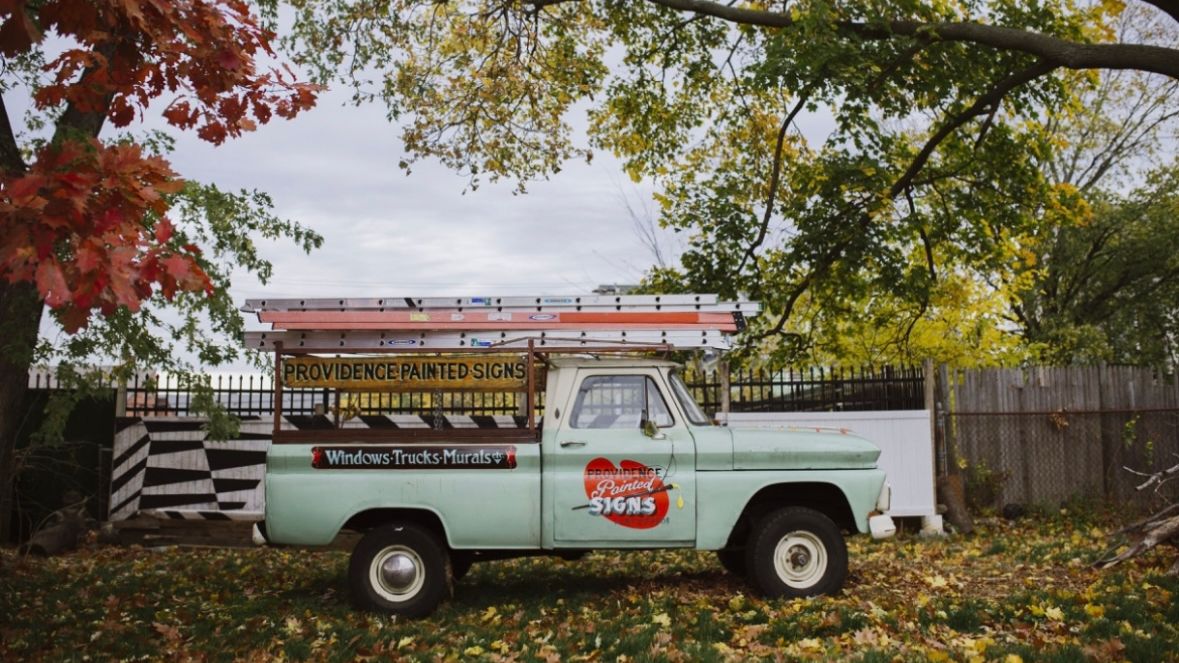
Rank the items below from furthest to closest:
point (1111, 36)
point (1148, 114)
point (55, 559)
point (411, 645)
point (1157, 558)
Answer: point (1148, 114)
point (1111, 36)
point (55, 559)
point (1157, 558)
point (411, 645)

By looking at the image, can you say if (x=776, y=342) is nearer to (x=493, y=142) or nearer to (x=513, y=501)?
(x=493, y=142)

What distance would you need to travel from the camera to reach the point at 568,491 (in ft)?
27.5

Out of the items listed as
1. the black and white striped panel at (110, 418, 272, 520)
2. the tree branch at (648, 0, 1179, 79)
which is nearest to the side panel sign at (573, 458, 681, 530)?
the tree branch at (648, 0, 1179, 79)

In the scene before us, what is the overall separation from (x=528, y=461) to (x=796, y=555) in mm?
2281

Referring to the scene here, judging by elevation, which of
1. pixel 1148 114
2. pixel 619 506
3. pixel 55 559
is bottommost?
pixel 55 559

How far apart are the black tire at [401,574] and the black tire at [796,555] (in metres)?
2.50

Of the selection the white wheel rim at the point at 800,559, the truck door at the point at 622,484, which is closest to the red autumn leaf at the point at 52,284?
the truck door at the point at 622,484

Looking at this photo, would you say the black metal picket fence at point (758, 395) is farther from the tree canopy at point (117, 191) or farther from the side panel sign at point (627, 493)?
the side panel sign at point (627, 493)

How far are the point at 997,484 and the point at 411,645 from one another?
33.1 ft

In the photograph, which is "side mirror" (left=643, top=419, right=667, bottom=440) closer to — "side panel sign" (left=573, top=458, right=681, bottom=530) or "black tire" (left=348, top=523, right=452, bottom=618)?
"side panel sign" (left=573, top=458, right=681, bottom=530)

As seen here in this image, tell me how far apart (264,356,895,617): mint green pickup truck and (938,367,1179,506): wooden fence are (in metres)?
6.91

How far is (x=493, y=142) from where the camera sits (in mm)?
17391

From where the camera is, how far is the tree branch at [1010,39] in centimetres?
1211

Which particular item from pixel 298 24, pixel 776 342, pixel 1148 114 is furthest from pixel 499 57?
pixel 1148 114
